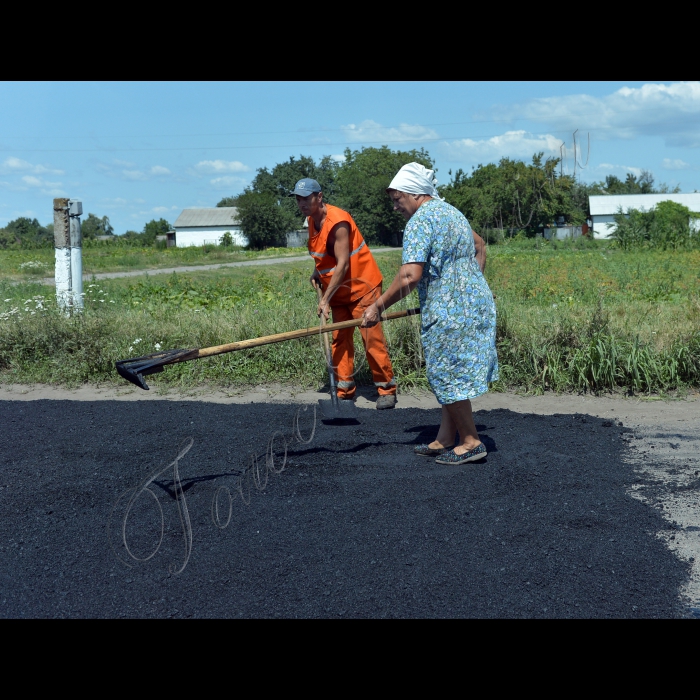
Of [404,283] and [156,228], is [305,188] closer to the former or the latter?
[404,283]

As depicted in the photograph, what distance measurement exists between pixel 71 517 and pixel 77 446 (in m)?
1.17

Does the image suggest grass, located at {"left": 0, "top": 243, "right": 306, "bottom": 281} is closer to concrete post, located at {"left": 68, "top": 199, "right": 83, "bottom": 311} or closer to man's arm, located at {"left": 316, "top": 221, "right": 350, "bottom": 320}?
concrete post, located at {"left": 68, "top": 199, "right": 83, "bottom": 311}

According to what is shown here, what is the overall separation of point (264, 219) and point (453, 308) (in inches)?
1603

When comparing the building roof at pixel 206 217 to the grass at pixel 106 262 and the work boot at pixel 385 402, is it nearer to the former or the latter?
the grass at pixel 106 262

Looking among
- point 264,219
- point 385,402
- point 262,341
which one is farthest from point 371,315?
point 264,219

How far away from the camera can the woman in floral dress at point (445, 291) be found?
3.92 meters

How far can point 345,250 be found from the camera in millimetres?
5328

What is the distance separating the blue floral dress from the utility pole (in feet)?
17.3

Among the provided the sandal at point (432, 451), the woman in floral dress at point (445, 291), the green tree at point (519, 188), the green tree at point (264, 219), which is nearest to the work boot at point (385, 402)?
the sandal at point (432, 451)

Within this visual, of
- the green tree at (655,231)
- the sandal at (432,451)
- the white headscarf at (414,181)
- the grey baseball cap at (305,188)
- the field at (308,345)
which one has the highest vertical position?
the green tree at (655,231)

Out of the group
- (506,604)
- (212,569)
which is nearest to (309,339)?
(212,569)

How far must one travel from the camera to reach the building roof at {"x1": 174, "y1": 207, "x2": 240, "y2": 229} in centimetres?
6178

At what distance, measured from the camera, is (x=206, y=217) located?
63562 millimetres

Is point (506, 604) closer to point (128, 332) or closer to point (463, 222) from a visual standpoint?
point (463, 222)
